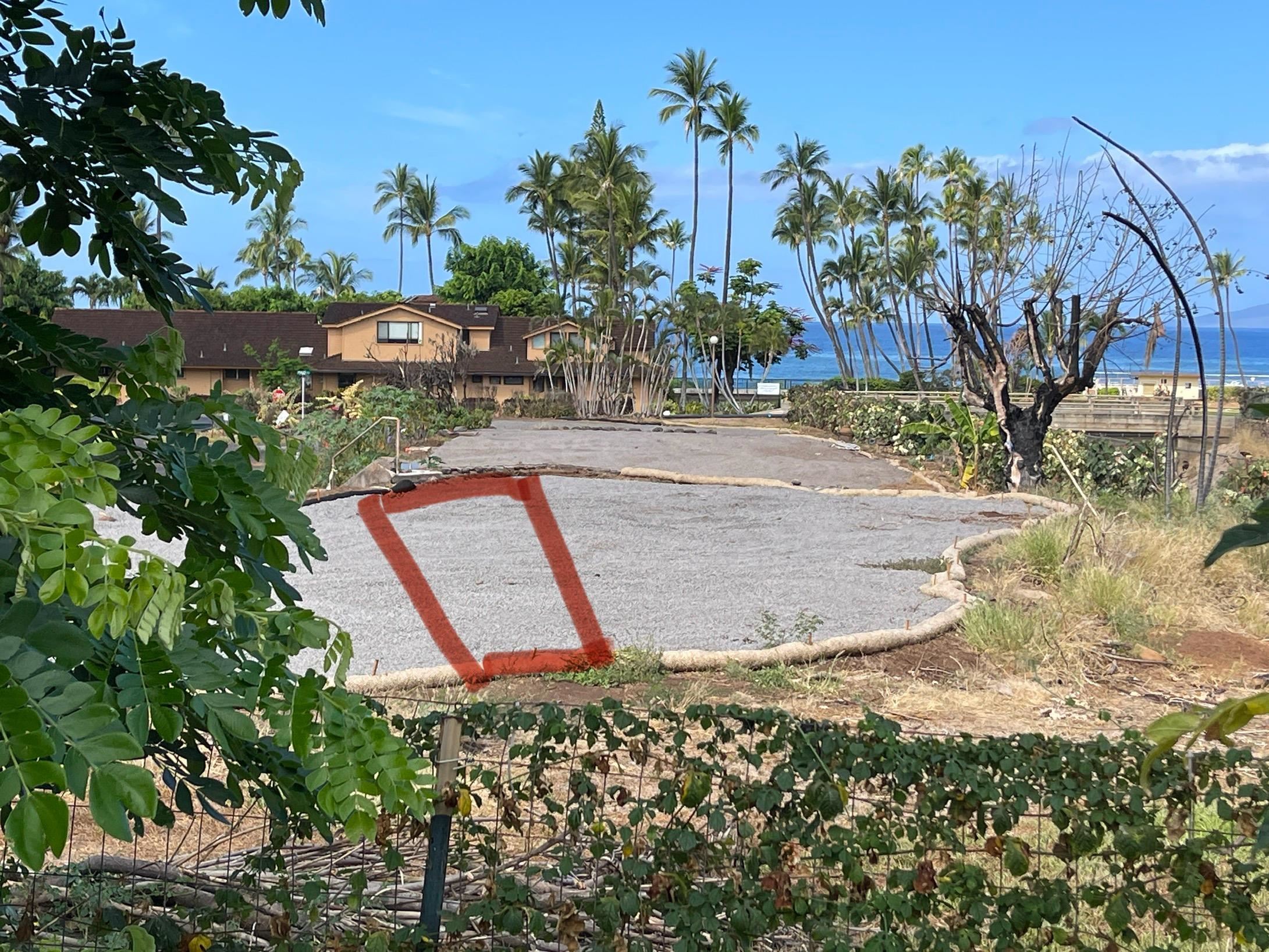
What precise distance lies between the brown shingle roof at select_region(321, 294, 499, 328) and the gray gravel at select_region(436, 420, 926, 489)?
18.8m

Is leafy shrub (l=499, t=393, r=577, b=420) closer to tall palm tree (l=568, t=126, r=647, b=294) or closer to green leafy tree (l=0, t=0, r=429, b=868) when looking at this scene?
tall palm tree (l=568, t=126, r=647, b=294)

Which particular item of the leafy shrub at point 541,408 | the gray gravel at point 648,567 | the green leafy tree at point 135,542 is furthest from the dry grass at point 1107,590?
the leafy shrub at point 541,408

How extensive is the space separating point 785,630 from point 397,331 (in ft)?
136

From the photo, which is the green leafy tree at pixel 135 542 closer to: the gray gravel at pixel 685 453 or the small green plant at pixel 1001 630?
the small green plant at pixel 1001 630

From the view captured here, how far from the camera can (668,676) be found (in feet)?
22.5

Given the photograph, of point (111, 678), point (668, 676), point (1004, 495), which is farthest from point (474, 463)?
point (111, 678)

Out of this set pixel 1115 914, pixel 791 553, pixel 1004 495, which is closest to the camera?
pixel 1115 914

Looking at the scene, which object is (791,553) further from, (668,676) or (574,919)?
(574,919)

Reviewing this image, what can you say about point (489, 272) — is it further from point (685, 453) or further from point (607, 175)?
point (685, 453)

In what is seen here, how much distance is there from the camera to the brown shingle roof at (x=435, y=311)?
48031mm

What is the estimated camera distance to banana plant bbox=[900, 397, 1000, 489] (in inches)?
661

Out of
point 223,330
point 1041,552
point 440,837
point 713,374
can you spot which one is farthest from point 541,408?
point 440,837

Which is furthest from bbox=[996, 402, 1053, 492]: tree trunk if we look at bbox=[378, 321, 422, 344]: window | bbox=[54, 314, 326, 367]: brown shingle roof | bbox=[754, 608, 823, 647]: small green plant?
bbox=[54, 314, 326, 367]: brown shingle roof

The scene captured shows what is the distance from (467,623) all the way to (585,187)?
156ft
